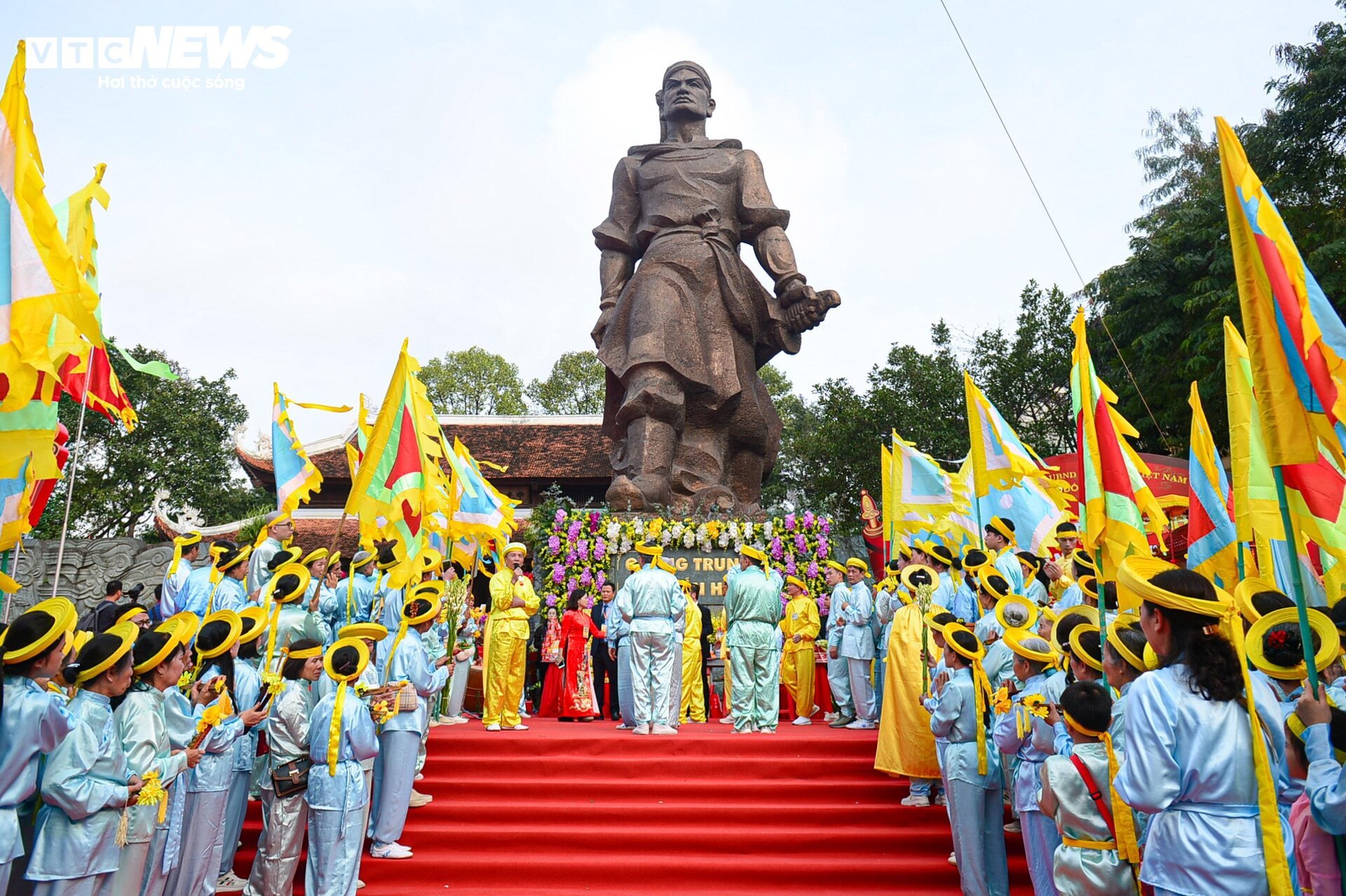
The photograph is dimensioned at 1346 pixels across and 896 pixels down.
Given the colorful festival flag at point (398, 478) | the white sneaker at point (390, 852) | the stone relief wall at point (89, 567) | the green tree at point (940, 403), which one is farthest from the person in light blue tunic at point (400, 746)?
the green tree at point (940, 403)

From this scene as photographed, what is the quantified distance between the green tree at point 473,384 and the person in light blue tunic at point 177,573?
94.3 feet

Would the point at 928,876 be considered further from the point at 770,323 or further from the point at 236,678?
the point at 770,323

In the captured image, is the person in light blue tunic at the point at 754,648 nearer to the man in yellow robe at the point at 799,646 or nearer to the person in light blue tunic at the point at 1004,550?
the man in yellow robe at the point at 799,646

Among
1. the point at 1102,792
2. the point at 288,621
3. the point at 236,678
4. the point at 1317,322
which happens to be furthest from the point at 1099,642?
the point at 288,621

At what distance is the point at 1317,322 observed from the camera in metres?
3.13

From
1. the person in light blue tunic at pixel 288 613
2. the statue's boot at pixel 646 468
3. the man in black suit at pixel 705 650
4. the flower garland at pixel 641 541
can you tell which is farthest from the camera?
the statue's boot at pixel 646 468

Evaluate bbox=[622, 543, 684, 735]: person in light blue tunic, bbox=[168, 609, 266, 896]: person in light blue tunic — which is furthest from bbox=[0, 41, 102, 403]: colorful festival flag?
bbox=[622, 543, 684, 735]: person in light blue tunic

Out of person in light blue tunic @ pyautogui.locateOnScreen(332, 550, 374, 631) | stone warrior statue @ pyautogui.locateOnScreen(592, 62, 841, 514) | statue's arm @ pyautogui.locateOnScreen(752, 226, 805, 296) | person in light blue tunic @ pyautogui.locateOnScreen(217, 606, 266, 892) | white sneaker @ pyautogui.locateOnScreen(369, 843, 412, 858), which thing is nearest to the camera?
person in light blue tunic @ pyautogui.locateOnScreen(217, 606, 266, 892)

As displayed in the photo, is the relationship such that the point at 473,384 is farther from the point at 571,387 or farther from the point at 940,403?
the point at 940,403

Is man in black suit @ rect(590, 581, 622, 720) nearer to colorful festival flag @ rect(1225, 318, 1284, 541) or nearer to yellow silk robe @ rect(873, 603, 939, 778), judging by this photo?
yellow silk robe @ rect(873, 603, 939, 778)

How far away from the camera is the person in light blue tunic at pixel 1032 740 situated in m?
4.43

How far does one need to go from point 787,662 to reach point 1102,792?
235 inches

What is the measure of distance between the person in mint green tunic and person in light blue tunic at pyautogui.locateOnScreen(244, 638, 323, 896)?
383 centimetres

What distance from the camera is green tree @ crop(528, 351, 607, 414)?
37.8m
